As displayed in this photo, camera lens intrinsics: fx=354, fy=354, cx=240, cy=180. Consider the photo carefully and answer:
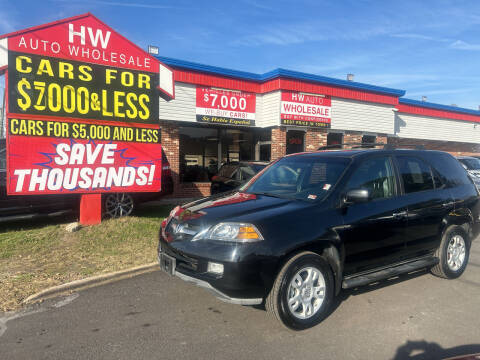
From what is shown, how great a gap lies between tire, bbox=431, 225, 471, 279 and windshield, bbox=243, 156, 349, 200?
1979mm

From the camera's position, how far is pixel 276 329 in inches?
140

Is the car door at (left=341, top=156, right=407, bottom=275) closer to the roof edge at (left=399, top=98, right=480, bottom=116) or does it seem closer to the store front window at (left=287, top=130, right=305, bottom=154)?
the store front window at (left=287, top=130, right=305, bottom=154)

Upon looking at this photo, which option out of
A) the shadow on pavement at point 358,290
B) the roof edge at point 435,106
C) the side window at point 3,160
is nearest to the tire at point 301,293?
the shadow on pavement at point 358,290

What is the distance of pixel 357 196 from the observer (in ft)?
12.2

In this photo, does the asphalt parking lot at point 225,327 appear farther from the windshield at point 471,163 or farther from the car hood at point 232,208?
the windshield at point 471,163

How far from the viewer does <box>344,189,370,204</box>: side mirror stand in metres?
3.70

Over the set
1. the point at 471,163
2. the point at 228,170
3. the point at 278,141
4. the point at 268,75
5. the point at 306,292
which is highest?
the point at 268,75

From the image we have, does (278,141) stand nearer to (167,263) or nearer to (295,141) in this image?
(295,141)

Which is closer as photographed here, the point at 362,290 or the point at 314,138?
the point at 362,290

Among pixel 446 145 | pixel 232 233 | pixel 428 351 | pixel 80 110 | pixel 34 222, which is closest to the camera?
pixel 428 351

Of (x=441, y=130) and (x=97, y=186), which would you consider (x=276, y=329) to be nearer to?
(x=97, y=186)

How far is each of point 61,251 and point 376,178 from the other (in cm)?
518

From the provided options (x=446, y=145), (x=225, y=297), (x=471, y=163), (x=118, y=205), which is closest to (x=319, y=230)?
(x=225, y=297)

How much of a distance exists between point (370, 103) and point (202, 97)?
8.27m
